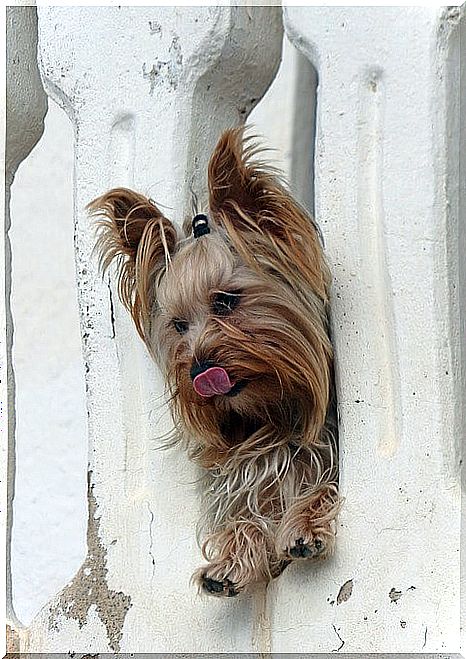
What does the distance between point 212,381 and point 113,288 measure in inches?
9.9

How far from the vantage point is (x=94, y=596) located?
56.6 inches

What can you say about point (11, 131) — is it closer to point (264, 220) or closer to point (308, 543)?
point (264, 220)

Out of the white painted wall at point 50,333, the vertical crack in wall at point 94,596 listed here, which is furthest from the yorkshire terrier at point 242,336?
the white painted wall at point 50,333

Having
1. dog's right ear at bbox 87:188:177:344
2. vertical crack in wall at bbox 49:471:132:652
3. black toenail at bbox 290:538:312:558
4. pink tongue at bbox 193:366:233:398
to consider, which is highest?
dog's right ear at bbox 87:188:177:344

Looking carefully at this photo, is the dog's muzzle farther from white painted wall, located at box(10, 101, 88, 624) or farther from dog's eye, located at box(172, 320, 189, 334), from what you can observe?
white painted wall, located at box(10, 101, 88, 624)

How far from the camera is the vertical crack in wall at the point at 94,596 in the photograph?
141 cm

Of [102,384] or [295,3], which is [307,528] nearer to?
[102,384]

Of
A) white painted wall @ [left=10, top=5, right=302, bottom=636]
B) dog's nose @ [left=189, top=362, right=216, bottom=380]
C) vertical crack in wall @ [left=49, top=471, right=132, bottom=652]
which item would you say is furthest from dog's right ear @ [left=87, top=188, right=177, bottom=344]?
white painted wall @ [left=10, top=5, right=302, bottom=636]

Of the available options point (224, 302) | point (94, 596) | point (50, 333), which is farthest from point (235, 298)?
point (50, 333)

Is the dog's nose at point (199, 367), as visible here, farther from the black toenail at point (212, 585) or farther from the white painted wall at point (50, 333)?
the white painted wall at point (50, 333)

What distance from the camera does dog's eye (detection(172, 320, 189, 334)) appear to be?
1.34m

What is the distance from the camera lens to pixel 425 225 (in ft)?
4.03

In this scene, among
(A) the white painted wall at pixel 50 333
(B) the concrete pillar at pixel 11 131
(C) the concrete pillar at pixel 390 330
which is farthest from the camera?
(A) the white painted wall at pixel 50 333

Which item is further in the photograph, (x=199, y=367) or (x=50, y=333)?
(x=50, y=333)
